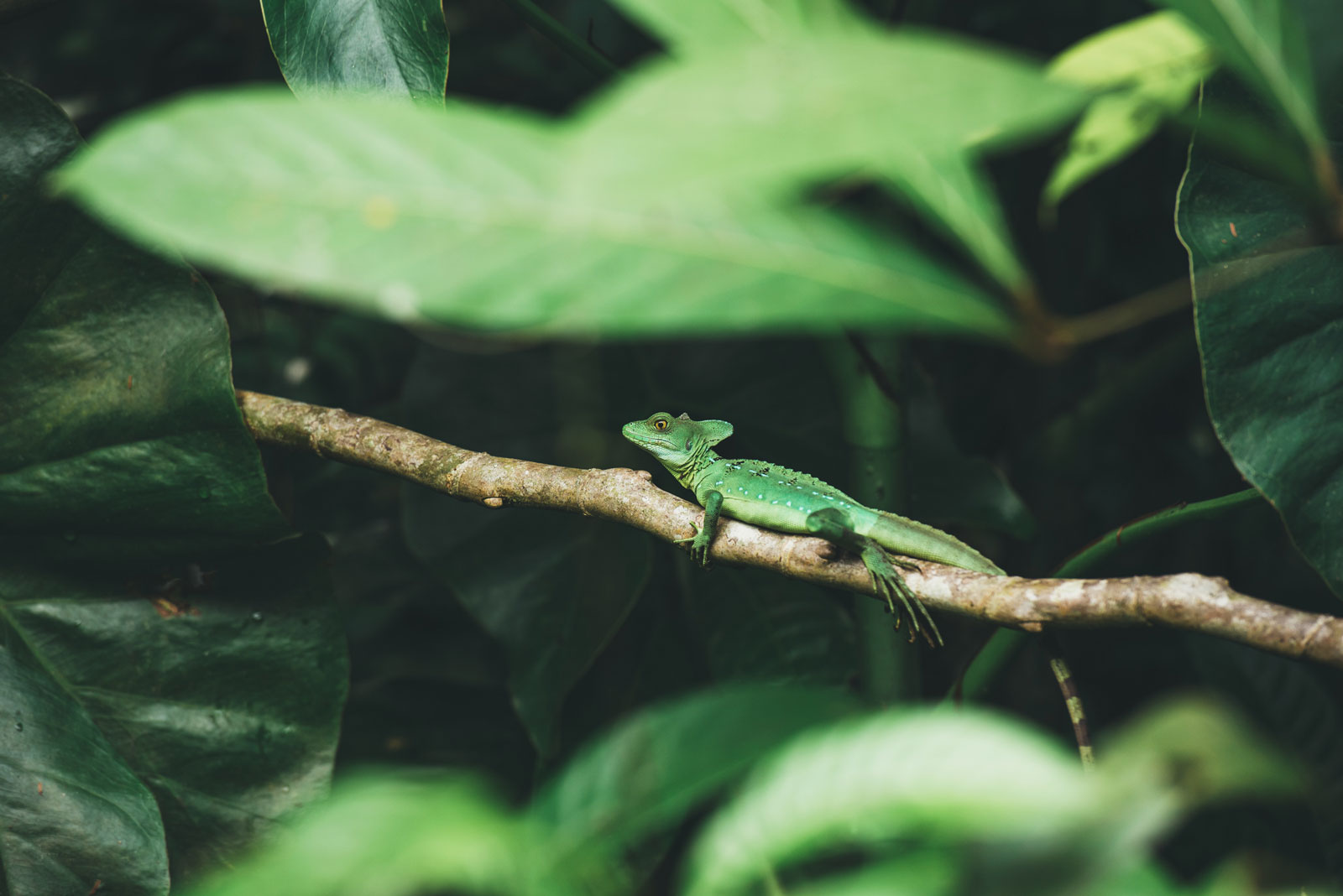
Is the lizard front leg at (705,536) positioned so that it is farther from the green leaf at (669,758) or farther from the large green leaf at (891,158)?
the large green leaf at (891,158)

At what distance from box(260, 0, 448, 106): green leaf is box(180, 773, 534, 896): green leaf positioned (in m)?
1.27

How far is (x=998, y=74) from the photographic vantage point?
0.43 m

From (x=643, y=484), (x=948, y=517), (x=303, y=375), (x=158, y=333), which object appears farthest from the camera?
(x=303, y=375)

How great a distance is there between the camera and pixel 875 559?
153 centimetres

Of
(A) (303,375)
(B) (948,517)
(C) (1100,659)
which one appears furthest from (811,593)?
(A) (303,375)

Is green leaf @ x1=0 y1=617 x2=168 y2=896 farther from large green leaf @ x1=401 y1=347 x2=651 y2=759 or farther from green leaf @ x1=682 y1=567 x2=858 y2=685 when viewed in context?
green leaf @ x1=682 y1=567 x2=858 y2=685

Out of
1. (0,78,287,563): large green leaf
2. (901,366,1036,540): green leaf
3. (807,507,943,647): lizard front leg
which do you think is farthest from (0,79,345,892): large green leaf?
(901,366,1036,540): green leaf

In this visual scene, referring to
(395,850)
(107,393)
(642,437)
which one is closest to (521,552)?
(642,437)

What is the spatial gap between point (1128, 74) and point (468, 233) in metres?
1.24

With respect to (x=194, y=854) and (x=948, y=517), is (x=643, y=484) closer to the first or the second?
(x=948, y=517)

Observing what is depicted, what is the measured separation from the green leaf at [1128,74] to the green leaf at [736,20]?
0.85m

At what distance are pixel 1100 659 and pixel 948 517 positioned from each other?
3.80ft

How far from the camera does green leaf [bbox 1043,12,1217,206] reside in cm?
125

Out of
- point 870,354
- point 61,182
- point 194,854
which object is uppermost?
point 61,182
